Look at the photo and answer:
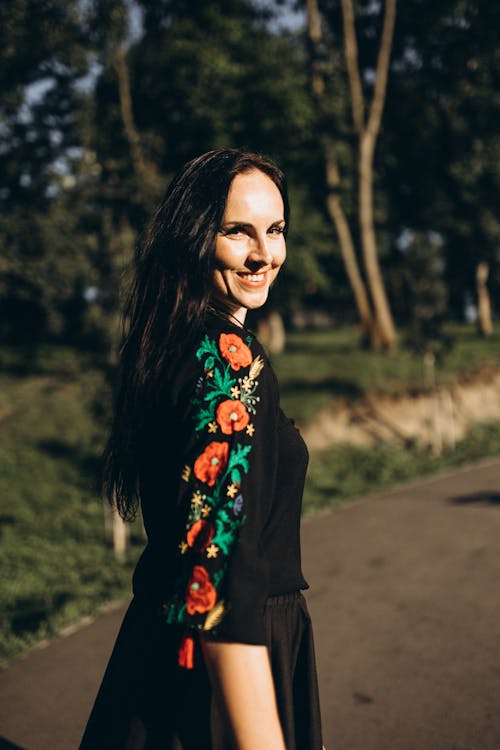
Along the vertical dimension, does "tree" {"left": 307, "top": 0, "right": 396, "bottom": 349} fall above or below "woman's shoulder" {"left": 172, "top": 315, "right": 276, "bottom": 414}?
above

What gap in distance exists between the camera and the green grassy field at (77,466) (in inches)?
256

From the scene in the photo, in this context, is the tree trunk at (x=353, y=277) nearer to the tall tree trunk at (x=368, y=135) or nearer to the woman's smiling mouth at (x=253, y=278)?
the tall tree trunk at (x=368, y=135)

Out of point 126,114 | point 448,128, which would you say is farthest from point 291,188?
point 448,128

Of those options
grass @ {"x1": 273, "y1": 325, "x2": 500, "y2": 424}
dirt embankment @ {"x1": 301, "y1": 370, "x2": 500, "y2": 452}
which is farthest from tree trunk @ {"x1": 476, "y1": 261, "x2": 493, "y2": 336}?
dirt embankment @ {"x1": 301, "y1": 370, "x2": 500, "y2": 452}

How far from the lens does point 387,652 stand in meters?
4.53

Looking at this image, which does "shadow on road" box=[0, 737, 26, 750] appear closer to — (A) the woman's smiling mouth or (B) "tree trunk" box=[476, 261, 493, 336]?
(A) the woman's smiling mouth

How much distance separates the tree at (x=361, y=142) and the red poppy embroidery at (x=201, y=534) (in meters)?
17.6

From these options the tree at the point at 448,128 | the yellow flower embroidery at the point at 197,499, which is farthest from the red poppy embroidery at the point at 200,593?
the tree at the point at 448,128

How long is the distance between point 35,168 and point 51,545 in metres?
11.9

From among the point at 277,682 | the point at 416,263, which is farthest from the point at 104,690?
the point at 416,263

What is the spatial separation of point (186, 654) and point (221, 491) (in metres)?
0.37

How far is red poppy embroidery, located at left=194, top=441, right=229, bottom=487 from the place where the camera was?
1.35 meters

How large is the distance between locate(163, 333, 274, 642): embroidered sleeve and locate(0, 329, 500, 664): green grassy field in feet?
11.6

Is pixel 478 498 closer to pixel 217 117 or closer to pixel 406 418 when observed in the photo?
pixel 406 418
